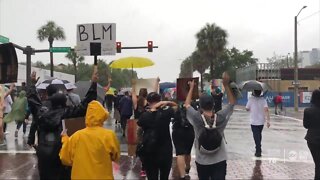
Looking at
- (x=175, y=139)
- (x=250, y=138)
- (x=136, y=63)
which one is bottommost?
(x=250, y=138)

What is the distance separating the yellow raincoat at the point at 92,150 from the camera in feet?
15.1

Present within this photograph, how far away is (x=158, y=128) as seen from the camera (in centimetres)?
607

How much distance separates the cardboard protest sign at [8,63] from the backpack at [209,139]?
3345 millimetres

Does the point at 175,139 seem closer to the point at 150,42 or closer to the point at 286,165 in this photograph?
the point at 286,165

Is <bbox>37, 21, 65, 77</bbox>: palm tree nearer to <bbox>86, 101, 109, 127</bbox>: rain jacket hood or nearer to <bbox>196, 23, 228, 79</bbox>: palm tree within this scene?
<bbox>196, 23, 228, 79</bbox>: palm tree

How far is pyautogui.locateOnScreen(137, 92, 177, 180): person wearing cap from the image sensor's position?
605 centimetres

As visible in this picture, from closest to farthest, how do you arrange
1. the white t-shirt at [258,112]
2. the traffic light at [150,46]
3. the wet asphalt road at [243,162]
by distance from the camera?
the wet asphalt road at [243,162], the white t-shirt at [258,112], the traffic light at [150,46]

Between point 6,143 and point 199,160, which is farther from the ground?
point 199,160

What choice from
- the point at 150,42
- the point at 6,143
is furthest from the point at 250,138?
the point at 150,42

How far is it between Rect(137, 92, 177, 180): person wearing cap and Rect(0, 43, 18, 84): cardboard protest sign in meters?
2.38

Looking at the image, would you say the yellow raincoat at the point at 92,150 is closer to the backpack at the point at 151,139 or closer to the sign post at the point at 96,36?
the backpack at the point at 151,139

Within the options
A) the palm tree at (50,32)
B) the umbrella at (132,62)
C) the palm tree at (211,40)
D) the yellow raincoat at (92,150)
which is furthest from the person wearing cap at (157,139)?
the palm tree at (50,32)

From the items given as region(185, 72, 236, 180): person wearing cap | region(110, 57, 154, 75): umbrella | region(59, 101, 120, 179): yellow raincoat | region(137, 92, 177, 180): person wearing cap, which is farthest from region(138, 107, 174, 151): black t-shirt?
region(110, 57, 154, 75): umbrella

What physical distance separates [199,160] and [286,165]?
4925 mm
